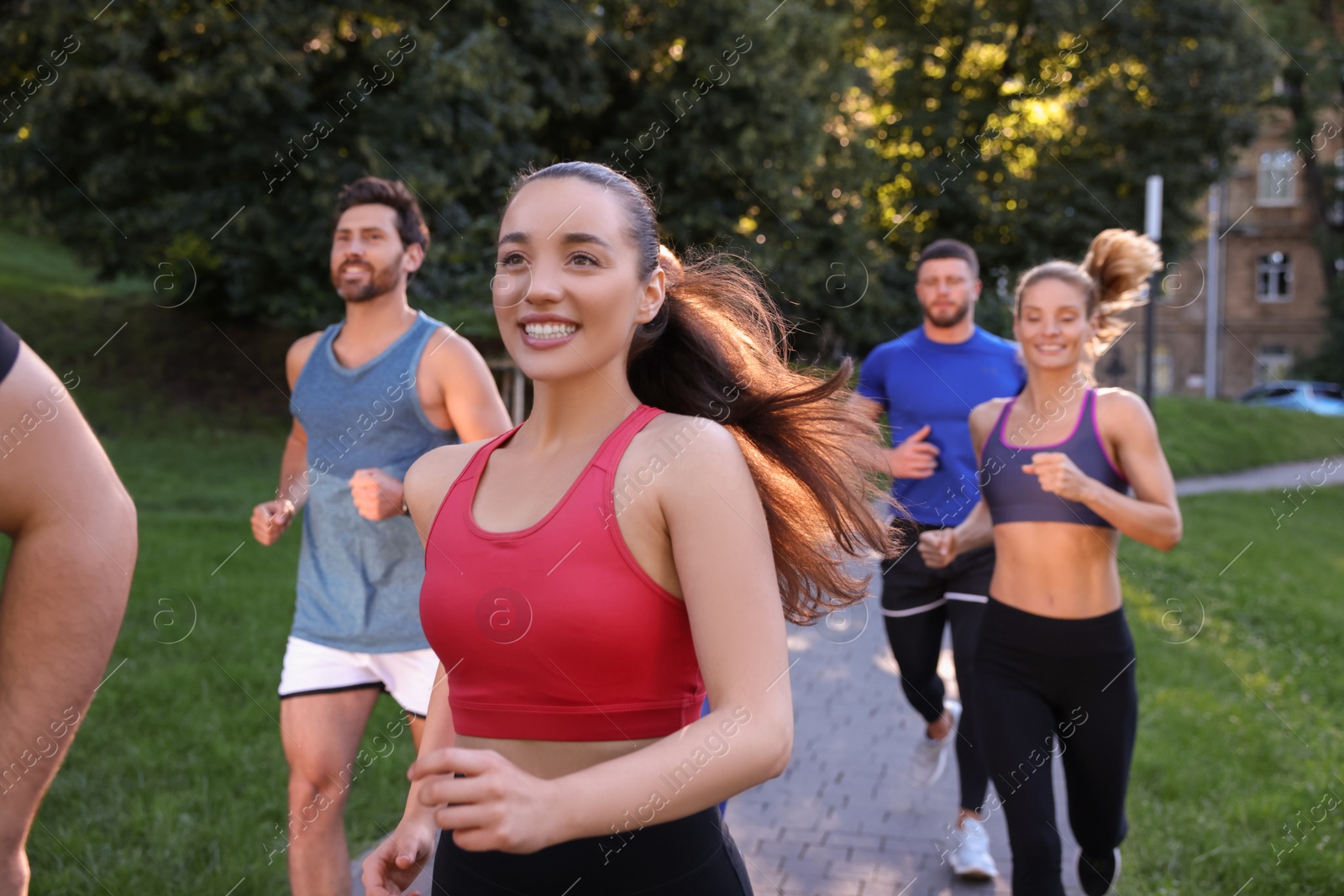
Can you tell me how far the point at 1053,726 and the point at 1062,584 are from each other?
44 cm

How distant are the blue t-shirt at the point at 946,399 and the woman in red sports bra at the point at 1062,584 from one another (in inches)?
40.7

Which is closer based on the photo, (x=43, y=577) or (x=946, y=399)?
(x=43, y=577)

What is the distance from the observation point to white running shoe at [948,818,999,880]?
4391mm

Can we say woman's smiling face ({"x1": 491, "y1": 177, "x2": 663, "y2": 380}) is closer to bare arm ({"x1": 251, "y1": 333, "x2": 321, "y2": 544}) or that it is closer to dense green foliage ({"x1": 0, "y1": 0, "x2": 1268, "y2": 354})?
bare arm ({"x1": 251, "y1": 333, "x2": 321, "y2": 544})

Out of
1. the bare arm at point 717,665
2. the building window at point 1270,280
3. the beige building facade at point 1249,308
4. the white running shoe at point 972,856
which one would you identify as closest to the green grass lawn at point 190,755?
the white running shoe at point 972,856

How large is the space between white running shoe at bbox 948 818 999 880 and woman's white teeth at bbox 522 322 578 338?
3149 mm

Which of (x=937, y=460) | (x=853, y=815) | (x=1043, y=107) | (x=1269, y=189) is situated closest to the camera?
(x=853, y=815)

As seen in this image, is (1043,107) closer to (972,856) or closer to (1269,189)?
(1269,189)

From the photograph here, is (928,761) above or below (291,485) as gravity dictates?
below

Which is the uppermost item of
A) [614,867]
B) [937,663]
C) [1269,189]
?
[614,867]

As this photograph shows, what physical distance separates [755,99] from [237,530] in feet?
32.6

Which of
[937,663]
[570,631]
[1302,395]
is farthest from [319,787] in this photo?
[1302,395]

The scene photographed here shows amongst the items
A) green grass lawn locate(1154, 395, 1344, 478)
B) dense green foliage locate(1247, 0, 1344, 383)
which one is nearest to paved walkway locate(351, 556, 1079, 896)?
green grass lawn locate(1154, 395, 1344, 478)

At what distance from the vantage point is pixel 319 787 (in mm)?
3457
